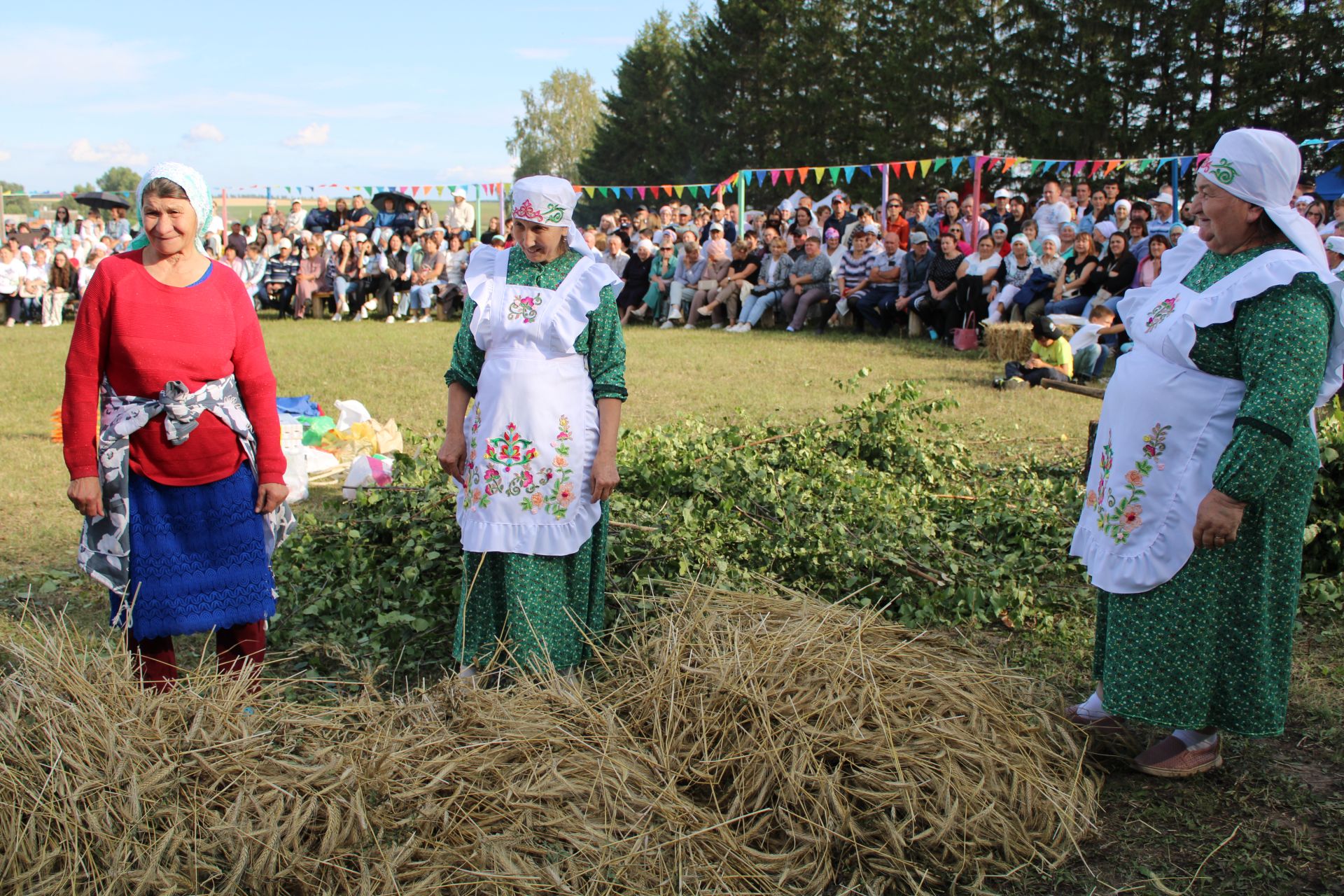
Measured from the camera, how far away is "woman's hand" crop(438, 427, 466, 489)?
342 centimetres

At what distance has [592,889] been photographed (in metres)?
2.28

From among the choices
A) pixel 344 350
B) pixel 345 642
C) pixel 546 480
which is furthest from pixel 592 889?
pixel 344 350

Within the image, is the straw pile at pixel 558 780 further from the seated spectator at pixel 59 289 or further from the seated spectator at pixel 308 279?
the seated spectator at pixel 59 289

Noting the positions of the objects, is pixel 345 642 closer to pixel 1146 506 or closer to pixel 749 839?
pixel 749 839

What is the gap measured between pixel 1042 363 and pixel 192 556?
817cm

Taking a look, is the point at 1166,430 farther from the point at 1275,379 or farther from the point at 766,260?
the point at 766,260

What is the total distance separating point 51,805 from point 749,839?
59.3 inches

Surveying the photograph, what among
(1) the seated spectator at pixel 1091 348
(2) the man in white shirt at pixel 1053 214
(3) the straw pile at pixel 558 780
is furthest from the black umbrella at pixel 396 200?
(3) the straw pile at pixel 558 780

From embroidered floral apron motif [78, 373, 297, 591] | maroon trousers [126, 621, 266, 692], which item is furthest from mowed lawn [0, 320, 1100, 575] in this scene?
embroidered floral apron motif [78, 373, 297, 591]

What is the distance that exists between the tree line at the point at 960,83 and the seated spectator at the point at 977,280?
1171cm

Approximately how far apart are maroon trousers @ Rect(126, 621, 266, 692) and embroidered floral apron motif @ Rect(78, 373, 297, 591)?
25cm

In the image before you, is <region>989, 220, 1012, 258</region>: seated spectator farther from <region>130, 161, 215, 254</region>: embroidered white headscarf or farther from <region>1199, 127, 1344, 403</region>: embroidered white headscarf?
<region>130, 161, 215, 254</region>: embroidered white headscarf

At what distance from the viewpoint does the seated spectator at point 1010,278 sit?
1206 cm

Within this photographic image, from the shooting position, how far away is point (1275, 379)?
104 inches
